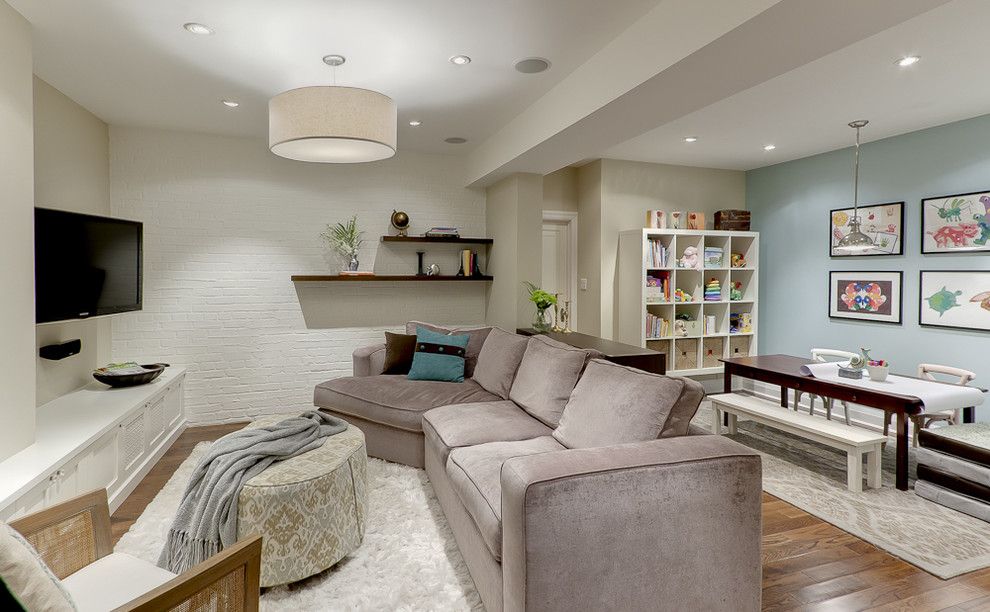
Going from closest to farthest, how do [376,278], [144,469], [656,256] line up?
[144,469] → [376,278] → [656,256]

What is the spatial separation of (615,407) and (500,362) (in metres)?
1.48

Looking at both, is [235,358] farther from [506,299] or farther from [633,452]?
[633,452]

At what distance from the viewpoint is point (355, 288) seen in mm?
5066

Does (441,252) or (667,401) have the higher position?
(441,252)

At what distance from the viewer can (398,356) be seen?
426cm

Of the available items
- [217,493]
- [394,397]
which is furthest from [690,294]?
[217,493]

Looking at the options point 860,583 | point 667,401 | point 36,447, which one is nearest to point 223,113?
point 36,447

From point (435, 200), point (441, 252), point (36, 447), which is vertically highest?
point (435, 200)

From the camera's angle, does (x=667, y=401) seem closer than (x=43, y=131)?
Yes

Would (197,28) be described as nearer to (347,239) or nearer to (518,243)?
(347,239)

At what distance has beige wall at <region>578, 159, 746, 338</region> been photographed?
5.54 m

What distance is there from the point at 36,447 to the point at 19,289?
0.77 metres

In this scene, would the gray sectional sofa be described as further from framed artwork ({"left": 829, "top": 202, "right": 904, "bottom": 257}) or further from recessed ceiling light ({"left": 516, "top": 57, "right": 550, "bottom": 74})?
framed artwork ({"left": 829, "top": 202, "right": 904, "bottom": 257})

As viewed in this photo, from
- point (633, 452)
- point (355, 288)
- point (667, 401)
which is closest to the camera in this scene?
point (633, 452)
